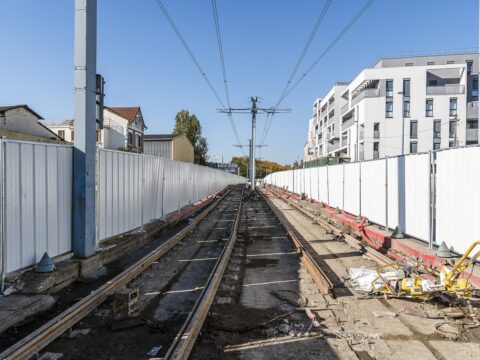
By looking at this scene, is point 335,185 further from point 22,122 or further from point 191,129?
point 191,129

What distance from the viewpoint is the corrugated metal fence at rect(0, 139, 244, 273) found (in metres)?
5.92

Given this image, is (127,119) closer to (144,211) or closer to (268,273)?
(144,211)

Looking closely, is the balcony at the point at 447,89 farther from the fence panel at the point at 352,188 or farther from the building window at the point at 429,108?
the fence panel at the point at 352,188

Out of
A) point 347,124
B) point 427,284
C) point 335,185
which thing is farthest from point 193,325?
point 347,124

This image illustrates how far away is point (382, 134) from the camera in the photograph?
54219 mm

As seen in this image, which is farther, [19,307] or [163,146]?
[163,146]

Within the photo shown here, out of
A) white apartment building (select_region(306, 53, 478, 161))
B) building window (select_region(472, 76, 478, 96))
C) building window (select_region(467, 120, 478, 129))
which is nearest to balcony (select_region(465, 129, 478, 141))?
white apartment building (select_region(306, 53, 478, 161))

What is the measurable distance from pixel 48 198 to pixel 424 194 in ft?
24.9

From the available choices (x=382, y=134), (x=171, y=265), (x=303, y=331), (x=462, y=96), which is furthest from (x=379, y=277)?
(x=462, y=96)

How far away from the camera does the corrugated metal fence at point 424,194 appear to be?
24.0 feet

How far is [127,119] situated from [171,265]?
137 ft

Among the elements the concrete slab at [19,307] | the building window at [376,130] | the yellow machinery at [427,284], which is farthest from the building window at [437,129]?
the concrete slab at [19,307]

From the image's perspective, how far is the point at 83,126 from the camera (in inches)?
302

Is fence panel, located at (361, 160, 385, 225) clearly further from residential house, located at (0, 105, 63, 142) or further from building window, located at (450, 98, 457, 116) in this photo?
building window, located at (450, 98, 457, 116)
